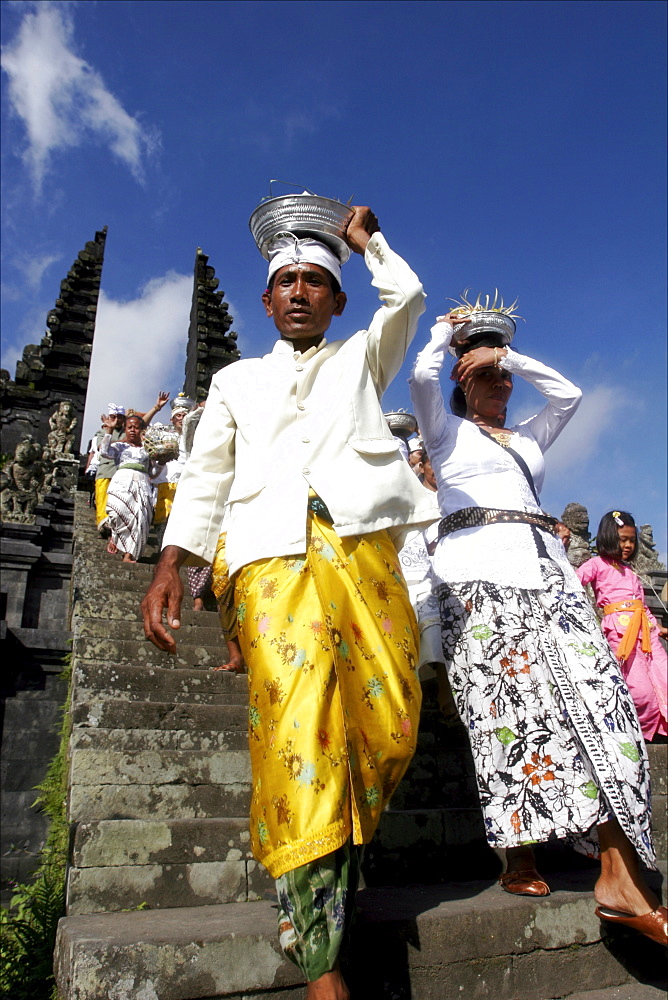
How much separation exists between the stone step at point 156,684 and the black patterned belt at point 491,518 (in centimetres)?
167

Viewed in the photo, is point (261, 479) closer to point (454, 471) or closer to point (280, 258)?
point (280, 258)

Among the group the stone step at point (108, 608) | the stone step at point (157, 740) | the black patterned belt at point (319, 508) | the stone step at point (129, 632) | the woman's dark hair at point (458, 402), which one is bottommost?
the stone step at point (157, 740)

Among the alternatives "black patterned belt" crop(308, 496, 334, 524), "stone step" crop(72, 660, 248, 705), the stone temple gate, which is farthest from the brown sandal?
the stone temple gate

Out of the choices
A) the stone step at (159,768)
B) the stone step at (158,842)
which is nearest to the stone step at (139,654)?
the stone step at (159,768)

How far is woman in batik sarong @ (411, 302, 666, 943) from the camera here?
2.30 m

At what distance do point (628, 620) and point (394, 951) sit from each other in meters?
3.56

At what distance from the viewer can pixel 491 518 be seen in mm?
2852

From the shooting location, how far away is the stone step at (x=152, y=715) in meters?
3.08

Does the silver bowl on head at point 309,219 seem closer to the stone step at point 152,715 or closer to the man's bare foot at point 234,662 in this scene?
the stone step at point 152,715

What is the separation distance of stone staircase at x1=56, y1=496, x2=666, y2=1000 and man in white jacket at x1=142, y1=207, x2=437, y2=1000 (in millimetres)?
346

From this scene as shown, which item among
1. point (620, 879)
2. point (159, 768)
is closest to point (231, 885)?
point (159, 768)

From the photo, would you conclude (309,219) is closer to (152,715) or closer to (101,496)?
(152,715)

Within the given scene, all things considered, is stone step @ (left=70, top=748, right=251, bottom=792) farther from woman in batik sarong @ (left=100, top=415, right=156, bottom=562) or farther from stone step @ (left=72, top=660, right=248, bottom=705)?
woman in batik sarong @ (left=100, top=415, right=156, bottom=562)

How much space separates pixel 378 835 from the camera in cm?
282
